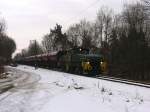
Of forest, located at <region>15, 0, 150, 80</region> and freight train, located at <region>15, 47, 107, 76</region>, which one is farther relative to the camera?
forest, located at <region>15, 0, 150, 80</region>

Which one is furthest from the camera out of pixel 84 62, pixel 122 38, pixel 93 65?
pixel 122 38

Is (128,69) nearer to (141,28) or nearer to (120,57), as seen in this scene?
(120,57)

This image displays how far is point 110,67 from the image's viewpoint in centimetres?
5897

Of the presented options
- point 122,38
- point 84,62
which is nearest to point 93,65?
point 84,62

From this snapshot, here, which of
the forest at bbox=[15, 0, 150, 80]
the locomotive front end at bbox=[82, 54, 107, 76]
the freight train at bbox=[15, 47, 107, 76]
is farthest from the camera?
the forest at bbox=[15, 0, 150, 80]

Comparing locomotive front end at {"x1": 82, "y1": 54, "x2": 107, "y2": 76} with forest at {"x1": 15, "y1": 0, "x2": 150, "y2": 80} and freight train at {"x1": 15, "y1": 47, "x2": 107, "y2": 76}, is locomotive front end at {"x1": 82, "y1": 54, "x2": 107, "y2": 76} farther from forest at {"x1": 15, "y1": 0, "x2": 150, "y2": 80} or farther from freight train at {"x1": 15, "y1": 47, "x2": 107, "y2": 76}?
forest at {"x1": 15, "y1": 0, "x2": 150, "y2": 80}

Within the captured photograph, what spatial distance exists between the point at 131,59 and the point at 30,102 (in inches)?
1880

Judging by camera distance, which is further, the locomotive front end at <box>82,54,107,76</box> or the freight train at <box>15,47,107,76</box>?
the freight train at <box>15,47,107,76</box>

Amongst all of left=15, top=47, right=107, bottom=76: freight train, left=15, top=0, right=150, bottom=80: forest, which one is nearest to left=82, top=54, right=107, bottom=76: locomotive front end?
left=15, top=47, right=107, bottom=76: freight train

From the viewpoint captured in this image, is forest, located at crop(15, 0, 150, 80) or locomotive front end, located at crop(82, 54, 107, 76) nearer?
Result: locomotive front end, located at crop(82, 54, 107, 76)

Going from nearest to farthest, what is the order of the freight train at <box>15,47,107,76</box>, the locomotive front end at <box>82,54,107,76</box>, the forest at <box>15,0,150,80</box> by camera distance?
1. the locomotive front end at <box>82,54,107,76</box>
2. the freight train at <box>15,47,107,76</box>
3. the forest at <box>15,0,150,80</box>

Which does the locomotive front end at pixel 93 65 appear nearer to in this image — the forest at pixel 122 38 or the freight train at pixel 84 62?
the freight train at pixel 84 62

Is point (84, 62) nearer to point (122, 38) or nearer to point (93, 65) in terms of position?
point (93, 65)

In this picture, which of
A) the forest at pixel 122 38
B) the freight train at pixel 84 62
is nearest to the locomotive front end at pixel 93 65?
the freight train at pixel 84 62
